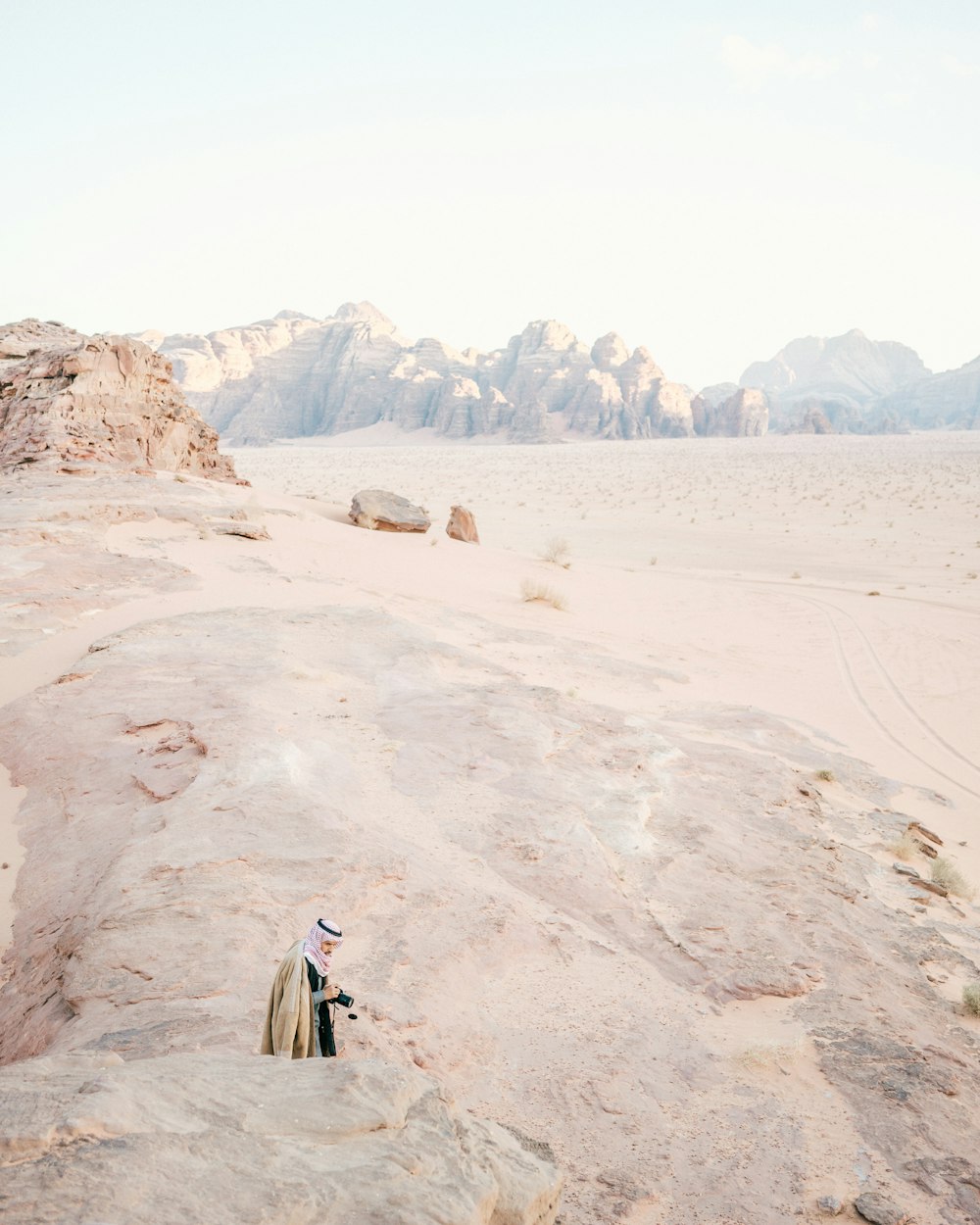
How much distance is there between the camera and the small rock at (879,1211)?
3006 millimetres

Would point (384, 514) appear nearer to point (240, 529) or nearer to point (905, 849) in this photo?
point (240, 529)

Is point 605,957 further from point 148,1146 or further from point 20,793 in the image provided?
point 20,793

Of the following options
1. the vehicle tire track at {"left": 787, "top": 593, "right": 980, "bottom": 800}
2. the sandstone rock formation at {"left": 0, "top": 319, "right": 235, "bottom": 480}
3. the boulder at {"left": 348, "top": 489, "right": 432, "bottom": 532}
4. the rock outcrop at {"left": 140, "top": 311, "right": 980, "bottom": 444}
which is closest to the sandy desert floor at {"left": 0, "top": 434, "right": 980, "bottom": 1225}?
the vehicle tire track at {"left": 787, "top": 593, "right": 980, "bottom": 800}

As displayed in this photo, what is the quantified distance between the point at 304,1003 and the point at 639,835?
3.18 meters

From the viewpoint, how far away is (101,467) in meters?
15.4

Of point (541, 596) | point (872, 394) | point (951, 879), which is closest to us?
point (951, 879)

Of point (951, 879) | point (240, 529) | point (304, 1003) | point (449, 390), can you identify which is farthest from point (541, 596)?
point (449, 390)

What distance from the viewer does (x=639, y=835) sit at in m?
5.79

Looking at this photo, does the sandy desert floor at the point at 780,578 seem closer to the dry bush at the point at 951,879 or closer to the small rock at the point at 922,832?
the small rock at the point at 922,832

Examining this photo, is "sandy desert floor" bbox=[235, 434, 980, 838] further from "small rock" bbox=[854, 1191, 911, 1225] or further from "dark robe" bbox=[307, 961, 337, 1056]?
"dark robe" bbox=[307, 961, 337, 1056]

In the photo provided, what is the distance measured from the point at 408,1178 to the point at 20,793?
481 centimetres

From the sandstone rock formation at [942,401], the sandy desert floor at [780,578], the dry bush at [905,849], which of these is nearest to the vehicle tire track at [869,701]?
the sandy desert floor at [780,578]

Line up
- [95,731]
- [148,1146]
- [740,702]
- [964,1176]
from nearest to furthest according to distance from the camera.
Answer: [148,1146] → [964,1176] → [95,731] → [740,702]

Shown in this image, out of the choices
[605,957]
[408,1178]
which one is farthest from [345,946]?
[408,1178]
